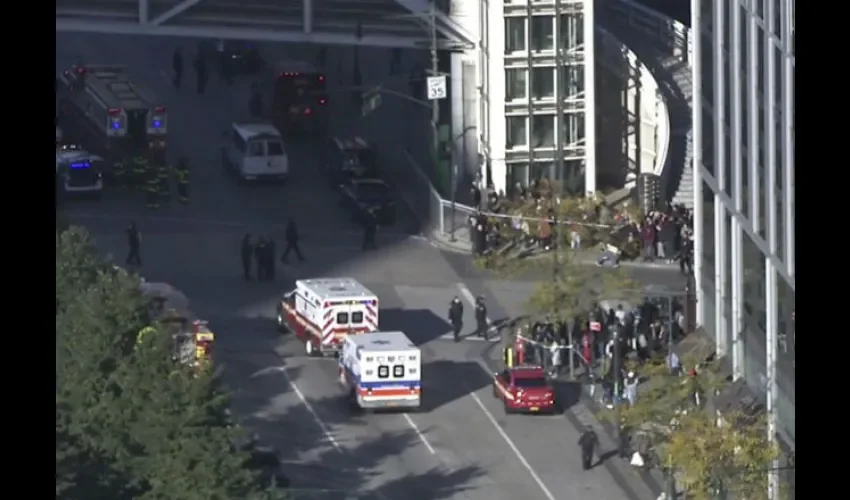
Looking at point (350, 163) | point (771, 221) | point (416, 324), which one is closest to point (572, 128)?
point (350, 163)

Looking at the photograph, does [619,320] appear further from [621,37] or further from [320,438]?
[621,37]

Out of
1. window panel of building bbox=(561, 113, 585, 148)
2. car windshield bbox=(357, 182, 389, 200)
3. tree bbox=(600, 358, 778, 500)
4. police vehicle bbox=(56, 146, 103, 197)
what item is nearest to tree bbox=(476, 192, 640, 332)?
window panel of building bbox=(561, 113, 585, 148)

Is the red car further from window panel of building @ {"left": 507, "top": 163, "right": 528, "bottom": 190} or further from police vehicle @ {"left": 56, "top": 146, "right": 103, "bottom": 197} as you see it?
police vehicle @ {"left": 56, "top": 146, "right": 103, "bottom": 197}

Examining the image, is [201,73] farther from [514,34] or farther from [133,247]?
[133,247]

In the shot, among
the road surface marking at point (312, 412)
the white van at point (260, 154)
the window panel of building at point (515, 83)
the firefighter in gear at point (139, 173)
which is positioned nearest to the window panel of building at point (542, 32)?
the window panel of building at point (515, 83)

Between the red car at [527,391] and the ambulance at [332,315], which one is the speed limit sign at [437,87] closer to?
the ambulance at [332,315]
